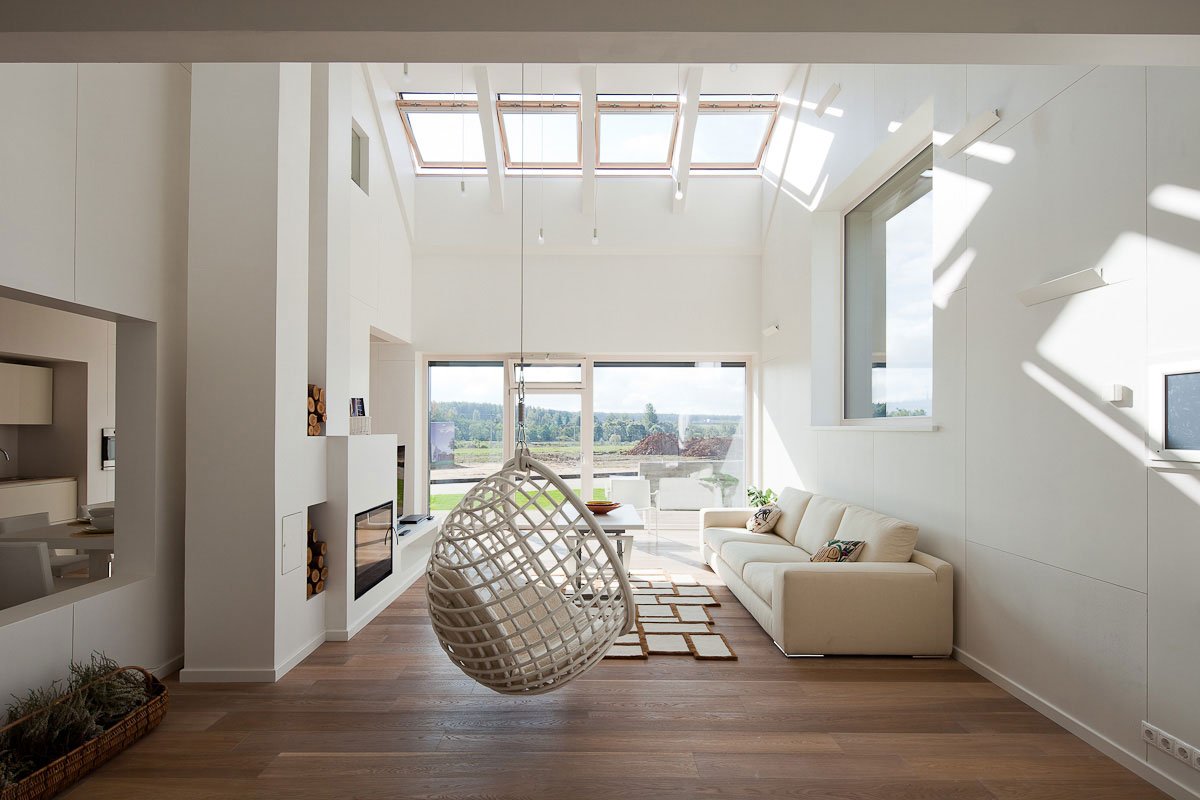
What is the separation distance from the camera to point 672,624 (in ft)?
14.5

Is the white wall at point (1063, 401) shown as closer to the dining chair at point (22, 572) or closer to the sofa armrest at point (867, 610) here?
the sofa armrest at point (867, 610)

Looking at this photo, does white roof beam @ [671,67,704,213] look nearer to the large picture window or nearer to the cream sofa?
the large picture window

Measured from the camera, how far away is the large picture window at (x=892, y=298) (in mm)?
4508

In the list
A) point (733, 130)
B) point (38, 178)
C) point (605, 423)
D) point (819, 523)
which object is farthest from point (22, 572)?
point (733, 130)

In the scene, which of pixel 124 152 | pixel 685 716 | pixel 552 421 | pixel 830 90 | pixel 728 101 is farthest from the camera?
pixel 552 421

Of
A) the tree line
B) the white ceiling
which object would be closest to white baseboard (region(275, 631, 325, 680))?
the tree line

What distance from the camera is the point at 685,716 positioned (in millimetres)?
3023

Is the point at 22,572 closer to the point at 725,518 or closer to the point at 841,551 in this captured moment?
the point at 841,551

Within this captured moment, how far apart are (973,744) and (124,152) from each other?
14.7 ft

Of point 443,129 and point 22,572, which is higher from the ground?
point 443,129

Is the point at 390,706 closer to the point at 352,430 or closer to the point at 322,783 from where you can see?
the point at 322,783

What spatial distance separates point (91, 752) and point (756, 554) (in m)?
3.81

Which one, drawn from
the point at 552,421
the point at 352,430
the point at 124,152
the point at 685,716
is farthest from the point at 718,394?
the point at 124,152

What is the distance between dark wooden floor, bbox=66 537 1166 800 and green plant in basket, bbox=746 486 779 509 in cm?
336
